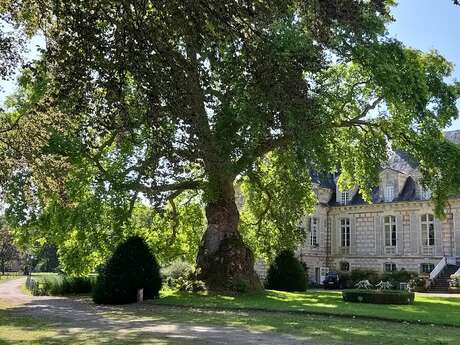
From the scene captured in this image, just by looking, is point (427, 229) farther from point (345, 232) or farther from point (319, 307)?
point (319, 307)

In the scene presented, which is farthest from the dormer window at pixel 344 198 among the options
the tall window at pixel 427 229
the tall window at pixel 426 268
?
the tall window at pixel 426 268

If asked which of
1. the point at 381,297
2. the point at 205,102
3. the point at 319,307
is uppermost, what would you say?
the point at 205,102

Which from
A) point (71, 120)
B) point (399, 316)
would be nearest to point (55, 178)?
point (71, 120)

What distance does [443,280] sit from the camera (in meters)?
38.5

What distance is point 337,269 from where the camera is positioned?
1937 inches

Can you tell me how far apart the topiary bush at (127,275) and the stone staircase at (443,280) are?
847 inches

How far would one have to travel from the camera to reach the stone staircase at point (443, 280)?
37.4m

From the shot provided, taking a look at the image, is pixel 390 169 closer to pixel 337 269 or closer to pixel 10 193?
pixel 337 269

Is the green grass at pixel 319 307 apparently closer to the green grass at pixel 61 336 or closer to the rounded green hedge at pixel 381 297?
the rounded green hedge at pixel 381 297

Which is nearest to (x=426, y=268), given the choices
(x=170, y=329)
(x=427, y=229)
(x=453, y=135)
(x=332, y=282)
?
(x=427, y=229)

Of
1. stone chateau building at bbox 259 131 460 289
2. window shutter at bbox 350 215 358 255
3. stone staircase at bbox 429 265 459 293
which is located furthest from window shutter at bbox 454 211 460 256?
window shutter at bbox 350 215 358 255

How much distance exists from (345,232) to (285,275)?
65.3ft

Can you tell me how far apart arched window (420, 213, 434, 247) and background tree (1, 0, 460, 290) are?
1836 centimetres

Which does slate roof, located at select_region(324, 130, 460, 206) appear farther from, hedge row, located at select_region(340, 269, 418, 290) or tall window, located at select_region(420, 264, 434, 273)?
hedge row, located at select_region(340, 269, 418, 290)
